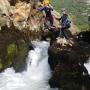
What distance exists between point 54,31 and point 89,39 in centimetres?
433

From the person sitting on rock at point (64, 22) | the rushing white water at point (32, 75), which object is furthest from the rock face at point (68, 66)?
the person sitting on rock at point (64, 22)

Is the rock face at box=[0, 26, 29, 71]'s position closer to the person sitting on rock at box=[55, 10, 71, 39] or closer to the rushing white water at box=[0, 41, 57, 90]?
the rushing white water at box=[0, 41, 57, 90]

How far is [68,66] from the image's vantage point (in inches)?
990

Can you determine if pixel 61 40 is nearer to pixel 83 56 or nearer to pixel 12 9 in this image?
pixel 83 56

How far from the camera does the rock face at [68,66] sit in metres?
23.7

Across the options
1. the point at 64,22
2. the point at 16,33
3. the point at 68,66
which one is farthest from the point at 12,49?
the point at 64,22

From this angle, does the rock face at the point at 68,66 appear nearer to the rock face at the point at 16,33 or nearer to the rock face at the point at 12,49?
the rock face at the point at 12,49

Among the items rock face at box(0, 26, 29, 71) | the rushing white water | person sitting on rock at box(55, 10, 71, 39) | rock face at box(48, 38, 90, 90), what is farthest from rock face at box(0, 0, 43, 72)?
person sitting on rock at box(55, 10, 71, 39)

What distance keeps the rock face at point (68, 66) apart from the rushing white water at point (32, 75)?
0.92 meters

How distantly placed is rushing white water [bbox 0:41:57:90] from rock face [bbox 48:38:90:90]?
92 cm

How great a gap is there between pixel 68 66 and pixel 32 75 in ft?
12.6

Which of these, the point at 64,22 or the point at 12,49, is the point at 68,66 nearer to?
the point at 12,49

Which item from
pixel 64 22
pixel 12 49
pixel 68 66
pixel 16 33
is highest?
pixel 64 22

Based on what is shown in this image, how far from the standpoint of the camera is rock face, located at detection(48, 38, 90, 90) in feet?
77.8
